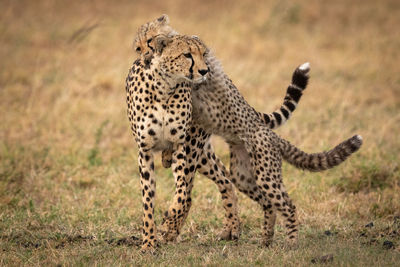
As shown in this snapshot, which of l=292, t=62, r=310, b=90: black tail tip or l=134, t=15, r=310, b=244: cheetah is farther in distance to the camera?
l=292, t=62, r=310, b=90: black tail tip

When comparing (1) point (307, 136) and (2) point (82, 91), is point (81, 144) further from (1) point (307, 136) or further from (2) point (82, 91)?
(1) point (307, 136)

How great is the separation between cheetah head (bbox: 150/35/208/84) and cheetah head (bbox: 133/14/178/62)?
0.37 ft

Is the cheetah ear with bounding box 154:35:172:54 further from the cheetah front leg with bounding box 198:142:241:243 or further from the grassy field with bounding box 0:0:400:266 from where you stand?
the grassy field with bounding box 0:0:400:266

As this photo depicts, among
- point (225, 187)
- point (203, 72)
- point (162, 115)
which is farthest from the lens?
point (225, 187)

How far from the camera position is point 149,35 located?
3883 millimetres

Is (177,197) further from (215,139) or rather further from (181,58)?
(215,139)

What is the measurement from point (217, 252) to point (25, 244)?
3.61 feet

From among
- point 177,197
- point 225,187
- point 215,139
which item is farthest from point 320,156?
point 215,139

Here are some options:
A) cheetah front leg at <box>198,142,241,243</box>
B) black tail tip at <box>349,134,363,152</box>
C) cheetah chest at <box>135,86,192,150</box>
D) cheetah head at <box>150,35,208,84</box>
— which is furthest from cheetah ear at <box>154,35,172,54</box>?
black tail tip at <box>349,134,363,152</box>

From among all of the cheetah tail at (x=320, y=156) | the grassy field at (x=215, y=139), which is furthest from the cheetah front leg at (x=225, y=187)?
the cheetah tail at (x=320, y=156)

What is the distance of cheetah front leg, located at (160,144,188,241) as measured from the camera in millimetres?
3848

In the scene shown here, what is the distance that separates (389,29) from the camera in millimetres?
10195

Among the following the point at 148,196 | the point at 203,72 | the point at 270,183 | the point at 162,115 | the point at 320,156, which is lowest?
the point at 148,196

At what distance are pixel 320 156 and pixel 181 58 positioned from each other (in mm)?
1101
